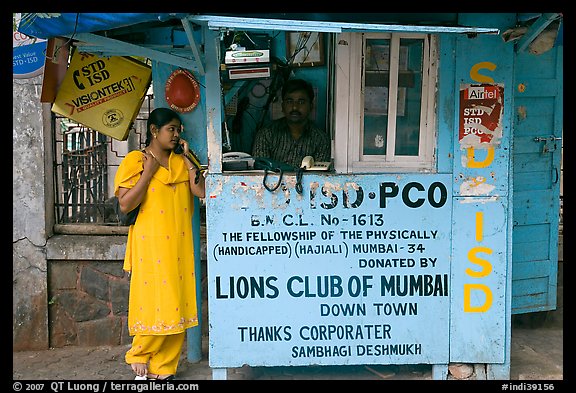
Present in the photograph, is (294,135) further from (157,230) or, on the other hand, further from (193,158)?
(157,230)

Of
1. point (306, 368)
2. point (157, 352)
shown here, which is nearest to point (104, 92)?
point (157, 352)

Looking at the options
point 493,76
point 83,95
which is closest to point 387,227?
point 493,76

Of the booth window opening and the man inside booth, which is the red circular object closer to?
the man inside booth

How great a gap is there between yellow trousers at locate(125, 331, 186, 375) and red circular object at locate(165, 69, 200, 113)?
1.51 metres

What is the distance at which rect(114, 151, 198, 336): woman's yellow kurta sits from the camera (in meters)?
4.50

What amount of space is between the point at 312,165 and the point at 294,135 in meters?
0.46

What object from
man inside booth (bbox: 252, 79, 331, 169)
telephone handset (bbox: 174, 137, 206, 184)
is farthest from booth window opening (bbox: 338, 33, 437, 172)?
telephone handset (bbox: 174, 137, 206, 184)

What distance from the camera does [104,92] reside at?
4.76 metres

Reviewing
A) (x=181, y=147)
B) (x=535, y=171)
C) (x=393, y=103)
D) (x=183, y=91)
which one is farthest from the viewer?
(x=535, y=171)

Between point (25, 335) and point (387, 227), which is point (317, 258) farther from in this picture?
point (25, 335)

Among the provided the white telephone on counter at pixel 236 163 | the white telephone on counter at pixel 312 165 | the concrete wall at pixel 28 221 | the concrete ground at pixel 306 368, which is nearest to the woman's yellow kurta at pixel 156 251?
the white telephone on counter at pixel 236 163

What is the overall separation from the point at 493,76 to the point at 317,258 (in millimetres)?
1562

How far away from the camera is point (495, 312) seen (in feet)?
14.9

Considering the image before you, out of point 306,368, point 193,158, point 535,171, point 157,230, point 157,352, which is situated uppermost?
point 193,158
